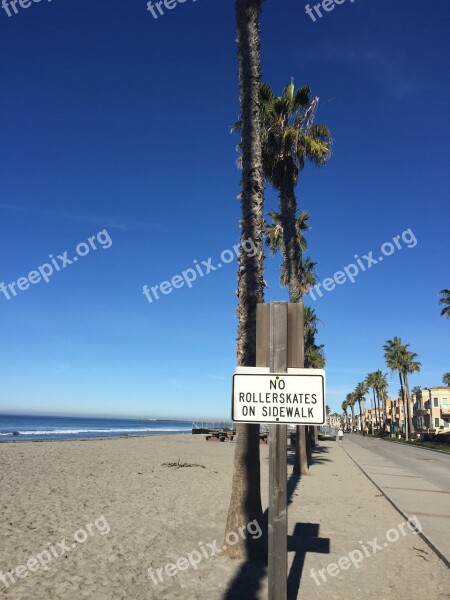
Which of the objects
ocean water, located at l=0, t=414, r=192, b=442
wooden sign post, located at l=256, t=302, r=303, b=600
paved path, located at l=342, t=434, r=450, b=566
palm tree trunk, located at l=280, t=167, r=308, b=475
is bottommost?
ocean water, located at l=0, t=414, r=192, b=442

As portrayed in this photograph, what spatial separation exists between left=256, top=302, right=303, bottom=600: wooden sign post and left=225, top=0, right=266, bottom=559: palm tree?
9.80 feet

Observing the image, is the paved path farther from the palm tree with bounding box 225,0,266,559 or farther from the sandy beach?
the palm tree with bounding box 225,0,266,559

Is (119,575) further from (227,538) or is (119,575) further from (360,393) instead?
(360,393)

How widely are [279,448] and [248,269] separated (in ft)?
13.2

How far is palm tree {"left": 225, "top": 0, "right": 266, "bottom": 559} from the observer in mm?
6875

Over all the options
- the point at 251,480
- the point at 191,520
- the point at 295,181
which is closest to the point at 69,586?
the point at 251,480

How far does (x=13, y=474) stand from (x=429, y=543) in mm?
13189

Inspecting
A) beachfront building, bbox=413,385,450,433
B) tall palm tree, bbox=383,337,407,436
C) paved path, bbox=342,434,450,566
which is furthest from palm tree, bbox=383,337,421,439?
paved path, bbox=342,434,450,566

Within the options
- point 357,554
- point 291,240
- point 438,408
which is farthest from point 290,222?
point 438,408

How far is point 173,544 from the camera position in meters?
7.47

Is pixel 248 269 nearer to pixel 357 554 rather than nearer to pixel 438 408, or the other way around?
pixel 357 554

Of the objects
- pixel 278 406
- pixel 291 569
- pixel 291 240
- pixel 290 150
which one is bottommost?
pixel 291 569

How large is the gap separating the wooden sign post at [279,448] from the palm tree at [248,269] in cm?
299

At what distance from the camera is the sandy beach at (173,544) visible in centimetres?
566
